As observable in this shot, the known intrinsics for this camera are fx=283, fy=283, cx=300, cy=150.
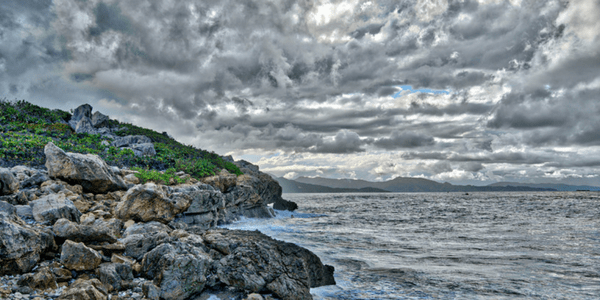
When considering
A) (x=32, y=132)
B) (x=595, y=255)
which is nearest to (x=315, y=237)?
(x=595, y=255)

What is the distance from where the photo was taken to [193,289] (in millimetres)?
8406

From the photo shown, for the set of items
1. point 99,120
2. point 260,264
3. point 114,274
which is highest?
point 99,120

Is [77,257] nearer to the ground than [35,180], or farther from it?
nearer to the ground

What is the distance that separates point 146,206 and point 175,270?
7018 millimetres

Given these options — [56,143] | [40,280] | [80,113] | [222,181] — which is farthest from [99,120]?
[40,280]

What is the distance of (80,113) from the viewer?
42.4 metres

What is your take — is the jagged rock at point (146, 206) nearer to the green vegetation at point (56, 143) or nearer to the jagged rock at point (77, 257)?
the jagged rock at point (77, 257)

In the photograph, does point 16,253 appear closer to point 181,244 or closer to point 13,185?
point 181,244

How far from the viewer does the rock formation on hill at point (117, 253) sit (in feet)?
23.1

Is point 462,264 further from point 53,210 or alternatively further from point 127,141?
point 127,141

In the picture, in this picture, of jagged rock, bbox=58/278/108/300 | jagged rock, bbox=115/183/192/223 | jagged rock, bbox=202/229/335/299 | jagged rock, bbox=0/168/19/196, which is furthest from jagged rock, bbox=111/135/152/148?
jagged rock, bbox=58/278/108/300

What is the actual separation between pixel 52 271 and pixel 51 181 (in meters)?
9.20

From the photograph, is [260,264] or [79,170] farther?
[79,170]

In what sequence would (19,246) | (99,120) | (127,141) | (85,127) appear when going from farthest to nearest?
(99,120), (85,127), (127,141), (19,246)
